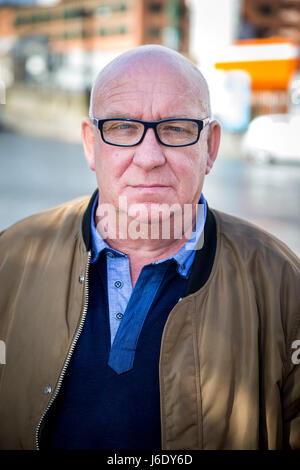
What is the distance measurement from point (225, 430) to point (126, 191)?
758 mm

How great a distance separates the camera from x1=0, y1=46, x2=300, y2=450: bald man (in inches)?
52.5

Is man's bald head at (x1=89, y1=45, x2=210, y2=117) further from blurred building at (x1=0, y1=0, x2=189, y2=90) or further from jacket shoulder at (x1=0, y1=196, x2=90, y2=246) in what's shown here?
blurred building at (x1=0, y1=0, x2=189, y2=90)

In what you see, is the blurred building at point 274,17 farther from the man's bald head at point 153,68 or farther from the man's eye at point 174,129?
the man's eye at point 174,129

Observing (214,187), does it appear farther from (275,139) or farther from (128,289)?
(128,289)

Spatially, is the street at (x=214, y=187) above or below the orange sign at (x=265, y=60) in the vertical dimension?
below

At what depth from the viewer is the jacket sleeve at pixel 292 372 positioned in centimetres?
138

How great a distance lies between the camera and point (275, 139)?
1250 centimetres

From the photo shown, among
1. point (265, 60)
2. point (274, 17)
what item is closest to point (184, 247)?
point (265, 60)

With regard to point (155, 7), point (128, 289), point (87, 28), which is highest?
point (155, 7)

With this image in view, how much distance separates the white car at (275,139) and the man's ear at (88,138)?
11566 millimetres

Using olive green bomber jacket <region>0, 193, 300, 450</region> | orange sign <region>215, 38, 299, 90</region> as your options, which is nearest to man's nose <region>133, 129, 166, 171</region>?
olive green bomber jacket <region>0, 193, 300, 450</region>

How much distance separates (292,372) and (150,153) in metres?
0.77

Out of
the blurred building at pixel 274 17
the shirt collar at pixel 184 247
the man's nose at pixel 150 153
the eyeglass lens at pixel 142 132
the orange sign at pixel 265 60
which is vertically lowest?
the shirt collar at pixel 184 247

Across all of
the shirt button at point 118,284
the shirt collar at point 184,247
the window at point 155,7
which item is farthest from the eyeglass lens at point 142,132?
the window at point 155,7
